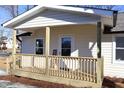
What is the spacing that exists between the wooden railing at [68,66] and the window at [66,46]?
4.59 ft

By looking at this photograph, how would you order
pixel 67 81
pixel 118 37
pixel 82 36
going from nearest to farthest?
pixel 67 81 → pixel 118 37 → pixel 82 36

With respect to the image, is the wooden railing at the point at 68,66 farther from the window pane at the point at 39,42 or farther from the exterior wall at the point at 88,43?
the window pane at the point at 39,42

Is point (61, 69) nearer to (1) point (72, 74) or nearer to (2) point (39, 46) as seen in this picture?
(1) point (72, 74)

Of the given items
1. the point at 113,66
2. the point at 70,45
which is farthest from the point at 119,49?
the point at 70,45

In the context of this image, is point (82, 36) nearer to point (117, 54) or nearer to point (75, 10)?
point (117, 54)

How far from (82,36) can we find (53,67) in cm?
325

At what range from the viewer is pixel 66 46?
57.8 ft

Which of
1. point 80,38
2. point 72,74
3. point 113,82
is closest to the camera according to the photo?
point 72,74

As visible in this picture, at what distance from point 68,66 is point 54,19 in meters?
2.68

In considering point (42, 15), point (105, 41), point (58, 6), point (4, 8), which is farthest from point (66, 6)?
point (4, 8)

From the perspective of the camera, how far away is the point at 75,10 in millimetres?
13648

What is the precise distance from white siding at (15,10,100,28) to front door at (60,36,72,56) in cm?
246

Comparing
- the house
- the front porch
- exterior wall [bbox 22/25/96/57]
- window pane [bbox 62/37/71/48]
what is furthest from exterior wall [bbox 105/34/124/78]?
window pane [bbox 62/37/71/48]

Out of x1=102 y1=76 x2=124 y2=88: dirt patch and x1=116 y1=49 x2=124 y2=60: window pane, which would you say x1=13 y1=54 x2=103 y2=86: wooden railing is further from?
x1=116 y1=49 x2=124 y2=60: window pane
